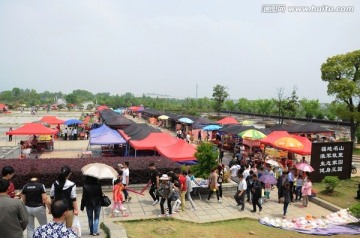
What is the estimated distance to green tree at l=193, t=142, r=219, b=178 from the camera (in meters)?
11.9

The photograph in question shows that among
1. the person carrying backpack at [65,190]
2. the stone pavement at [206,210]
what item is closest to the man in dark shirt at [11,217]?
the person carrying backpack at [65,190]

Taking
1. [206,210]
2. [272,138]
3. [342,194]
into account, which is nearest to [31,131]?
[206,210]

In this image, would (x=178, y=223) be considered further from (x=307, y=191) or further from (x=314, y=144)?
(x=314, y=144)

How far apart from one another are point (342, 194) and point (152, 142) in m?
9.24

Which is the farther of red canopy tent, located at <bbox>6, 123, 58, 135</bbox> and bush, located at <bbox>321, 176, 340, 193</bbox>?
red canopy tent, located at <bbox>6, 123, 58, 135</bbox>

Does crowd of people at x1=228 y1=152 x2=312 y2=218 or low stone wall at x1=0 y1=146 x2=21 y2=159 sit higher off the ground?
crowd of people at x1=228 y1=152 x2=312 y2=218

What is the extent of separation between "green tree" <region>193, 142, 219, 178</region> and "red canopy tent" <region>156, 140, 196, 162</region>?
700 mm

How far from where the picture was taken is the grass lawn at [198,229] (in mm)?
7320

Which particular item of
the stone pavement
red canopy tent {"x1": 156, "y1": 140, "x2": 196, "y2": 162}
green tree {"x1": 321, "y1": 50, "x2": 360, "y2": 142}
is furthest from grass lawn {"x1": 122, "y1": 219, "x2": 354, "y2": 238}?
green tree {"x1": 321, "y1": 50, "x2": 360, "y2": 142}

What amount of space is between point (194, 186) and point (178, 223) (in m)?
2.62

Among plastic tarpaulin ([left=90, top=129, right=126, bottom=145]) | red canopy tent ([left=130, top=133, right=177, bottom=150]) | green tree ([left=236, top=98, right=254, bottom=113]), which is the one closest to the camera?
red canopy tent ([left=130, top=133, right=177, bottom=150])

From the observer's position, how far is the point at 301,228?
28.4 feet

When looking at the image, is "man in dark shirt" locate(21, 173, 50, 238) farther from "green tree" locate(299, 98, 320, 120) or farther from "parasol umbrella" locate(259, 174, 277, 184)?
"green tree" locate(299, 98, 320, 120)

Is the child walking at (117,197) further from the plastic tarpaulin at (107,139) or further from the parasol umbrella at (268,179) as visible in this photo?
the plastic tarpaulin at (107,139)
